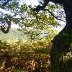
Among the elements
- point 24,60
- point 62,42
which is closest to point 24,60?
point 24,60

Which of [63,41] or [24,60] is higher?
[63,41]

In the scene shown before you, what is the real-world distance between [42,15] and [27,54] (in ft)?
11.9

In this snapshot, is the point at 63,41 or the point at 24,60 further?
the point at 24,60

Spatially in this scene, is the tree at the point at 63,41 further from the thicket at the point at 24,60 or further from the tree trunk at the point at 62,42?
the thicket at the point at 24,60

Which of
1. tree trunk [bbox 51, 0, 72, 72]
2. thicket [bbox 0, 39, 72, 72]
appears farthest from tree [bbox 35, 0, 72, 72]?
thicket [bbox 0, 39, 72, 72]

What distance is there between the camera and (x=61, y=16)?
15992 millimetres

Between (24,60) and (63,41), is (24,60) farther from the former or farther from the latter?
(63,41)

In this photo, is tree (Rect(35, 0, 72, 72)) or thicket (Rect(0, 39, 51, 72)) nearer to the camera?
tree (Rect(35, 0, 72, 72))

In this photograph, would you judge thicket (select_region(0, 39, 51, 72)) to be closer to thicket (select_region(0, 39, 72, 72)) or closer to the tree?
thicket (select_region(0, 39, 72, 72))

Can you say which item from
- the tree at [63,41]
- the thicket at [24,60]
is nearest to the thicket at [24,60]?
the thicket at [24,60]

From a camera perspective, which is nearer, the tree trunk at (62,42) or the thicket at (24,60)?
the tree trunk at (62,42)

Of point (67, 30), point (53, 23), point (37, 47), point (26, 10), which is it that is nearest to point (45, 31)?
point (37, 47)

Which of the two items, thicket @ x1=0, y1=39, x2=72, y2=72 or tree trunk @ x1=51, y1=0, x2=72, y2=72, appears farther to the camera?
thicket @ x1=0, y1=39, x2=72, y2=72

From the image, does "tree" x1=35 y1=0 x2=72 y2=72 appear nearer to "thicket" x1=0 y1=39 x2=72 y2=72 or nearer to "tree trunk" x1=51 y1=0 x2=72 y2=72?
"tree trunk" x1=51 y1=0 x2=72 y2=72
